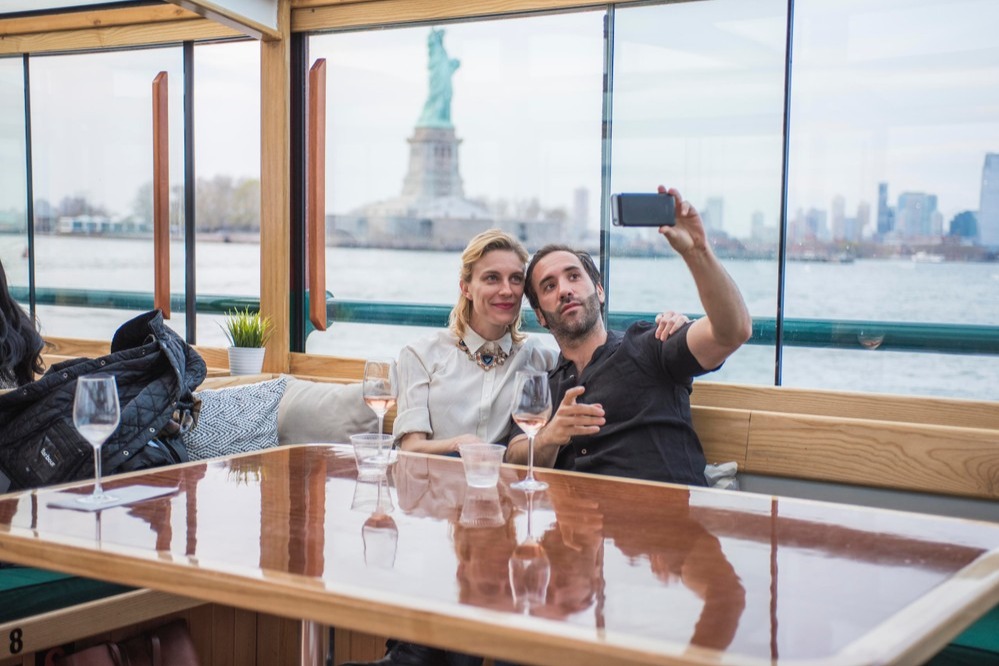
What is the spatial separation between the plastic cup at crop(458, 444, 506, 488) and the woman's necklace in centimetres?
102

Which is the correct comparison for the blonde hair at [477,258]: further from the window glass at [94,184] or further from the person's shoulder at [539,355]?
the window glass at [94,184]

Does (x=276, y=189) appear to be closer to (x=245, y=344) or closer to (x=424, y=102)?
(x=245, y=344)

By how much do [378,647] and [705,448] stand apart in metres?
A: 1.19

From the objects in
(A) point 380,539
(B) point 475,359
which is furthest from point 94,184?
(A) point 380,539

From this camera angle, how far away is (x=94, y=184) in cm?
558

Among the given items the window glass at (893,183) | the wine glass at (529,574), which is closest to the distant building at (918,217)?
the window glass at (893,183)

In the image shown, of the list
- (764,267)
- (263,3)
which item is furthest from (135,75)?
(764,267)

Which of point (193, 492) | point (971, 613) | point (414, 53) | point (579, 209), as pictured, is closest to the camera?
point (971, 613)

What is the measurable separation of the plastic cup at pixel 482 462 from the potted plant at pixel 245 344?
94.8 inches

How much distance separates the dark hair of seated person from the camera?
9.71 ft

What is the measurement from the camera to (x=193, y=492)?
210 cm

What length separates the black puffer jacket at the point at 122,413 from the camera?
2705mm

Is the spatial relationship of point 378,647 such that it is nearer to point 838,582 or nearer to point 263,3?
point 838,582

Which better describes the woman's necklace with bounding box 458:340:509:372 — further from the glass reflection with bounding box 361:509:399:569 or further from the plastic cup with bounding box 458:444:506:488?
the glass reflection with bounding box 361:509:399:569
